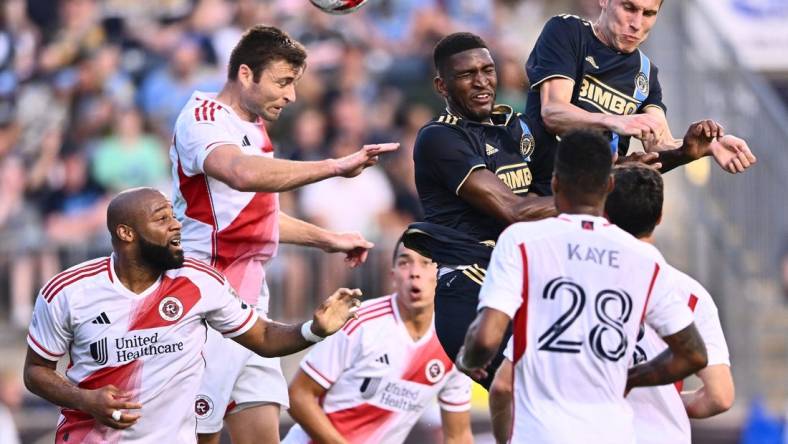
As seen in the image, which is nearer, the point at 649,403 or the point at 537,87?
the point at 649,403

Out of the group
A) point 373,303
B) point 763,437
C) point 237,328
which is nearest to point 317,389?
point 373,303

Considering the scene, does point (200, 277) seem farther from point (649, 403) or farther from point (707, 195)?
point (707, 195)

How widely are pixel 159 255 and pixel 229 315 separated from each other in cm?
49

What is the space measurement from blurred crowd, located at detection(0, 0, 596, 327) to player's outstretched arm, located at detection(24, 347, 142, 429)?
666cm

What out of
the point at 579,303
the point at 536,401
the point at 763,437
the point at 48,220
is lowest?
the point at 763,437

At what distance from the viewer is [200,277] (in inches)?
316

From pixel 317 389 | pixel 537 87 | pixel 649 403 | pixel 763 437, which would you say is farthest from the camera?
pixel 763 437

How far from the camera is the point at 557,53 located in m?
7.78

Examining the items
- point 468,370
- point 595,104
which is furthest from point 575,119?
point 468,370

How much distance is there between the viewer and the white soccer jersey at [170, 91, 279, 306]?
8367 mm

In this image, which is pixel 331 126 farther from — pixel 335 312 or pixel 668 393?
pixel 668 393

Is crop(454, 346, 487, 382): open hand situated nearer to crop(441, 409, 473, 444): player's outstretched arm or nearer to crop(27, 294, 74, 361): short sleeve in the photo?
crop(27, 294, 74, 361): short sleeve

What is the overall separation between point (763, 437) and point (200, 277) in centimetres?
734

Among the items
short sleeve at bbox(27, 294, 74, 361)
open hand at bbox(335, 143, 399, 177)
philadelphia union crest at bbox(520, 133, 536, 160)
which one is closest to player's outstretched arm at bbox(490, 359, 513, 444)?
open hand at bbox(335, 143, 399, 177)
